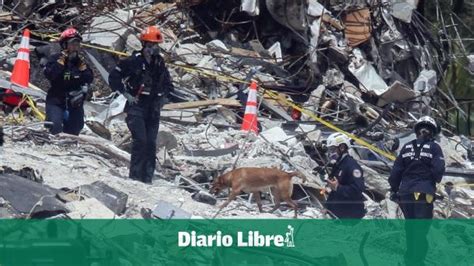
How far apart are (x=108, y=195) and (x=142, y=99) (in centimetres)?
148

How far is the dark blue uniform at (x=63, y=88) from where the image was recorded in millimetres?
11953

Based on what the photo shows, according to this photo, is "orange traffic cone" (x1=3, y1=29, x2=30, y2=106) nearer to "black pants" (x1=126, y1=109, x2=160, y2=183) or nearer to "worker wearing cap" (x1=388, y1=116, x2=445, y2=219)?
"black pants" (x1=126, y1=109, x2=160, y2=183)

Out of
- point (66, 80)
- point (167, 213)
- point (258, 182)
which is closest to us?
point (167, 213)

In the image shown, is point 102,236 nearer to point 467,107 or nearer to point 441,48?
point 441,48

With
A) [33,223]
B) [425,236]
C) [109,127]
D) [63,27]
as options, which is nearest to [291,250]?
[425,236]

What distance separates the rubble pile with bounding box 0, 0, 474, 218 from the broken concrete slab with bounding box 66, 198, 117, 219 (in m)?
0.93

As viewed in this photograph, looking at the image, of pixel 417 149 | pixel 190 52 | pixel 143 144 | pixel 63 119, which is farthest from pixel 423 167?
pixel 190 52

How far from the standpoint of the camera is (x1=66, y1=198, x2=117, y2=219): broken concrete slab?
32.1 ft

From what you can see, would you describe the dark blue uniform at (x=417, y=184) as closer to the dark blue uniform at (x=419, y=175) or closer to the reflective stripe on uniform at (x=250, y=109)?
the dark blue uniform at (x=419, y=175)

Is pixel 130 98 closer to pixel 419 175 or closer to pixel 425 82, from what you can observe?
pixel 419 175

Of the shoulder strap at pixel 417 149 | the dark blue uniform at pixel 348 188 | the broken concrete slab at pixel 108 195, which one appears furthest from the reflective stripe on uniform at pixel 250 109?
the shoulder strap at pixel 417 149

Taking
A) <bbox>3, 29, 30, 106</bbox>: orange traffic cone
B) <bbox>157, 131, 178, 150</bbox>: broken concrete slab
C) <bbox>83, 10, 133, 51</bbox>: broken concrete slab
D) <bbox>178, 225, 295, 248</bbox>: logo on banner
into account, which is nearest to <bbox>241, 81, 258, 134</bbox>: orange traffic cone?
<bbox>157, 131, 178, 150</bbox>: broken concrete slab

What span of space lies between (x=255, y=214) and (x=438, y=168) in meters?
1.90

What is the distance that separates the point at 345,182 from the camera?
1063 cm
